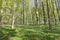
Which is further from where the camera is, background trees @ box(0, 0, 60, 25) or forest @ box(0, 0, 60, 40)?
background trees @ box(0, 0, 60, 25)

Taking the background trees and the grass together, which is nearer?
the grass

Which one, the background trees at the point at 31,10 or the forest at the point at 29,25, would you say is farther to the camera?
the background trees at the point at 31,10

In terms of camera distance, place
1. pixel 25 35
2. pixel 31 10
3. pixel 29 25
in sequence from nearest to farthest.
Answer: pixel 25 35, pixel 29 25, pixel 31 10

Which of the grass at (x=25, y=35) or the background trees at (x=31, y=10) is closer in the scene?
the grass at (x=25, y=35)

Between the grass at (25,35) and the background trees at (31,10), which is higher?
the background trees at (31,10)

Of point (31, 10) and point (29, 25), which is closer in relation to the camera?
point (29, 25)

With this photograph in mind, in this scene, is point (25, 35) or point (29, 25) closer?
point (25, 35)

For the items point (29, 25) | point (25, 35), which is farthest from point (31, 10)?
point (25, 35)

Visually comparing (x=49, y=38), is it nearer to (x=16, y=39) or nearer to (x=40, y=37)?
(x=40, y=37)

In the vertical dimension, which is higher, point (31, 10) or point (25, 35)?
point (31, 10)

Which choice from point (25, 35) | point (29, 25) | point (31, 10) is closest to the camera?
point (25, 35)

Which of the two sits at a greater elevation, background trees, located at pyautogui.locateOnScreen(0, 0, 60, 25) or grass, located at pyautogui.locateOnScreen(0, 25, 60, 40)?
background trees, located at pyautogui.locateOnScreen(0, 0, 60, 25)

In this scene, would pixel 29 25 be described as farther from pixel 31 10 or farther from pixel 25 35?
pixel 25 35

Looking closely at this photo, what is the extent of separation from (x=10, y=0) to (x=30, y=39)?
23.1ft
